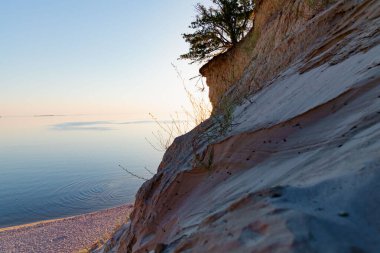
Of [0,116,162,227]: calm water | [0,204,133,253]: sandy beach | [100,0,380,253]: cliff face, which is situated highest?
[0,116,162,227]: calm water

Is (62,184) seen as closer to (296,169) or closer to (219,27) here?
(219,27)

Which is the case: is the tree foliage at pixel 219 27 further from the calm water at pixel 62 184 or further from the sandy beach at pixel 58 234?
the calm water at pixel 62 184

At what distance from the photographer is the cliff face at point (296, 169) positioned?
1304 millimetres

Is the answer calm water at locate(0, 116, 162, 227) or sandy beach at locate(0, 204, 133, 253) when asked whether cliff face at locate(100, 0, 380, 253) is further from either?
calm water at locate(0, 116, 162, 227)

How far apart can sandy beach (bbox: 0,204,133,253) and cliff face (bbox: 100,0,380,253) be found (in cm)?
1537

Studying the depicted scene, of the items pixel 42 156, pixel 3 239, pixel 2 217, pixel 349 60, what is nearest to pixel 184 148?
pixel 349 60

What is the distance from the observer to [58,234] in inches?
842

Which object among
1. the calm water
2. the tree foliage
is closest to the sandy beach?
the calm water

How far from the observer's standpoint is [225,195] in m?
2.45

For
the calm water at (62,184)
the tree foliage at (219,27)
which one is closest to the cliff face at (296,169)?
the tree foliage at (219,27)

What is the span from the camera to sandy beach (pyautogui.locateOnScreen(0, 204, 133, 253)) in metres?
19.5

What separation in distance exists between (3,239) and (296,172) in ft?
75.2

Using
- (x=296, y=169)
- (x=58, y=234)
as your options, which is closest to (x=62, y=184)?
(x=58, y=234)

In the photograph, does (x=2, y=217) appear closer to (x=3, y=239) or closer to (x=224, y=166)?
(x=3, y=239)
